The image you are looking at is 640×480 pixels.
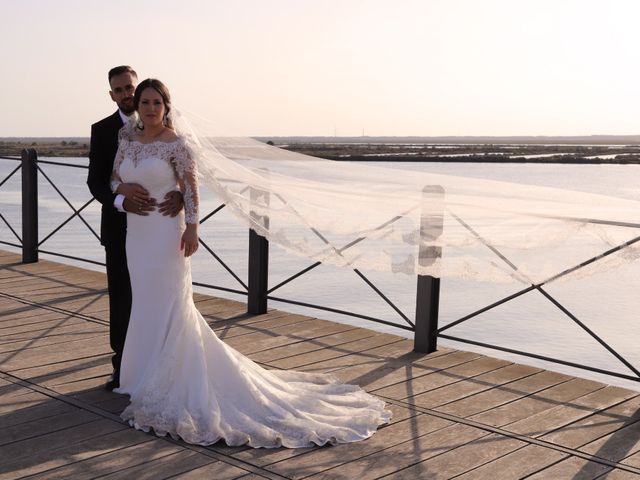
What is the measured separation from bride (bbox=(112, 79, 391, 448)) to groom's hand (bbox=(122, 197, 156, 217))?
0.9 inches

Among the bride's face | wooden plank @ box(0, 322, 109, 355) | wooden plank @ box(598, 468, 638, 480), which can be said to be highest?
the bride's face

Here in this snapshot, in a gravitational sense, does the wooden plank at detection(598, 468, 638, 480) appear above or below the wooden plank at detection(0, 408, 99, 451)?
below

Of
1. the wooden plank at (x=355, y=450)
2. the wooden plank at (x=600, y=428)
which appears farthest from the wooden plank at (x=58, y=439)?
the wooden plank at (x=600, y=428)

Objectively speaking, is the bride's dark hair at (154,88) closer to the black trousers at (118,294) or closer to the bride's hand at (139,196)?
the bride's hand at (139,196)

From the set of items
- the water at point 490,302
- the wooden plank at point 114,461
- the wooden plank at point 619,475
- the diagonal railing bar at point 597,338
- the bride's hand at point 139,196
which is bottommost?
the water at point 490,302

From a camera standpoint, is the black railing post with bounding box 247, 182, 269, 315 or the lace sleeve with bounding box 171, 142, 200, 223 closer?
the lace sleeve with bounding box 171, 142, 200, 223

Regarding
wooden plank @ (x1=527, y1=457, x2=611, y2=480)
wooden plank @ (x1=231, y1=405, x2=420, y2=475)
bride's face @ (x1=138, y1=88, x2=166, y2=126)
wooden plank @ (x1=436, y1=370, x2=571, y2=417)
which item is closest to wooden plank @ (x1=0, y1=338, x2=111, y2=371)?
bride's face @ (x1=138, y1=88, x2=166, y2=126)

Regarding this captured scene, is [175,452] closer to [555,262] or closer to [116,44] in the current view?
[555,262]

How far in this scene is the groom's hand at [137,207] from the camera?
437cm

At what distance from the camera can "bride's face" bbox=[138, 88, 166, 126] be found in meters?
4.26

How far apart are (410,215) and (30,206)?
5.10 m

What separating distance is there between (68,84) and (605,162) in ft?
162

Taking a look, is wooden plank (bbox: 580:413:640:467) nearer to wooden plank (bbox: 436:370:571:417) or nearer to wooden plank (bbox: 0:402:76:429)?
wooden plank (bbox: 436:370:571:417)

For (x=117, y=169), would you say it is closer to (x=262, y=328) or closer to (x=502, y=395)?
(x=262, y=328)
